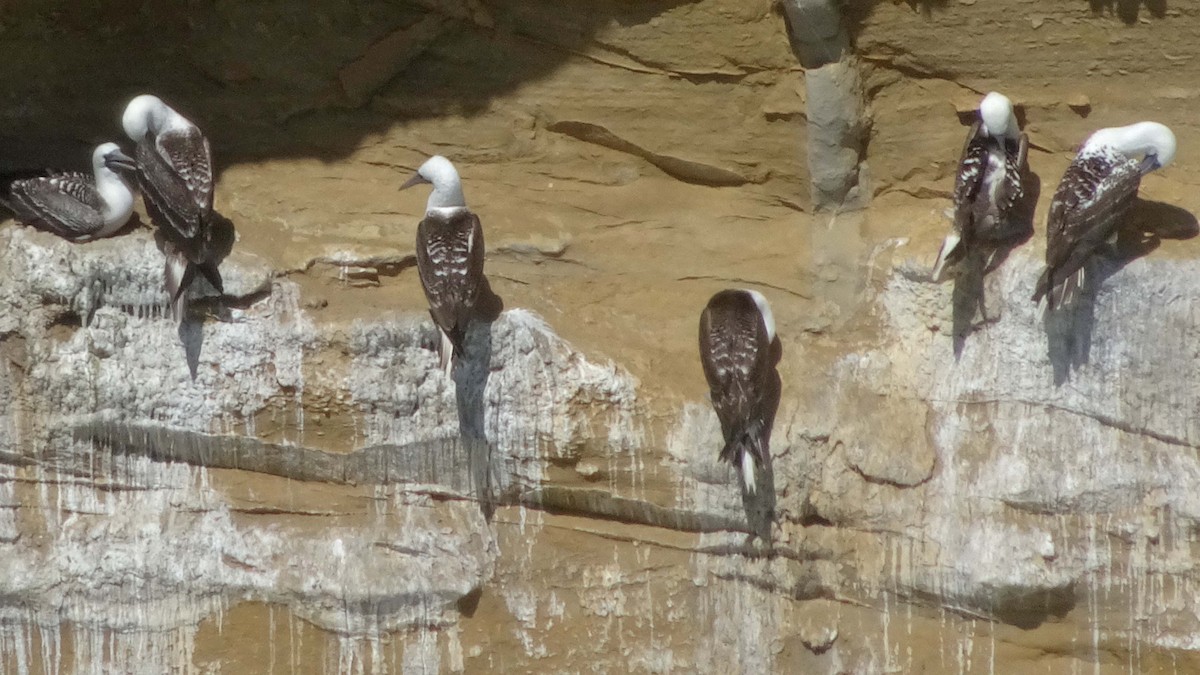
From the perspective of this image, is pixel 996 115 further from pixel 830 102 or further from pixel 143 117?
pixel 143 117

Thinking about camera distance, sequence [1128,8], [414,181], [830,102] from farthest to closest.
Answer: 1. [414,181]
2. [830,102]
3. [1128,8]

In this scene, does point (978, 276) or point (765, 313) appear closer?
point (978, 276)

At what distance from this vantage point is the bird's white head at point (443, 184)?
7258mm

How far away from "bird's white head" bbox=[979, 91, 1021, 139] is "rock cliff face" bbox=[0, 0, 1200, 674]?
0.38 m

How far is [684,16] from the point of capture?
24.0ft

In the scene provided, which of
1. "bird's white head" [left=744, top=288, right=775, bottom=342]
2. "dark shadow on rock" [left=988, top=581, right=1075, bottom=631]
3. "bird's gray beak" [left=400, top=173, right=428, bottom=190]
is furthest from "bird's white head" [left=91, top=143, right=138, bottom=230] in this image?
"dark shadow on rock" [left=988, top=581, right=1075, bottom=631]

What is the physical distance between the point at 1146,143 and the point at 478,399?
3.47 m

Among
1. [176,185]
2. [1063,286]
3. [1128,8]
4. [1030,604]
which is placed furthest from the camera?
[176,185]

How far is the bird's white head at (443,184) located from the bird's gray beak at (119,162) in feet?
5.07

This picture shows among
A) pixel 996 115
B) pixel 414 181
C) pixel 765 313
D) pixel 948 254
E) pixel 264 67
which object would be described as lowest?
pixel 765 313

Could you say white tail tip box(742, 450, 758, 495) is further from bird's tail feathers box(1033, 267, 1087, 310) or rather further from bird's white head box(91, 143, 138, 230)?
bird's white head box(91, 143, 138, 230)

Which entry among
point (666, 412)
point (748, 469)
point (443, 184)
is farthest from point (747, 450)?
point (443, 184)

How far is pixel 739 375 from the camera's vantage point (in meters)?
6.64

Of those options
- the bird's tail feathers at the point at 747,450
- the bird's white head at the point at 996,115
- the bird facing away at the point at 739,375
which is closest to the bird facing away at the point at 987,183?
the bird's white head at the point at 996,115
